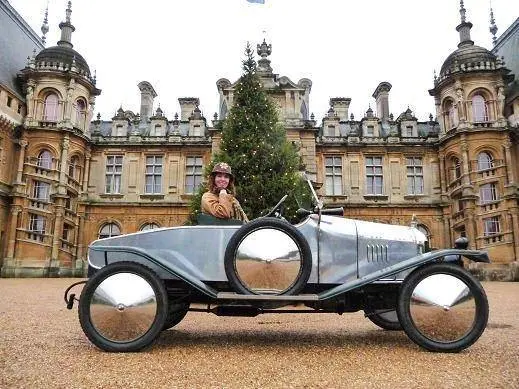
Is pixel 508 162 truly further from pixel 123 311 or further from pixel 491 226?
pixel 123 311

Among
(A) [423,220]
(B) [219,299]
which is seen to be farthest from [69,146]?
(B) [219,299]

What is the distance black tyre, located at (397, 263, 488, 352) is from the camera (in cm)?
367

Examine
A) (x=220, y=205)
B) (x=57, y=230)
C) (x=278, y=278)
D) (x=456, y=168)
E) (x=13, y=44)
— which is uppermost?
(x=13, y=44)

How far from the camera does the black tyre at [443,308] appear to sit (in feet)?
12.1

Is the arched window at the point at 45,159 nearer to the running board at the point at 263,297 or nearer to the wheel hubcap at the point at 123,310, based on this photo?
the wheel hubcap at the point at 123,310

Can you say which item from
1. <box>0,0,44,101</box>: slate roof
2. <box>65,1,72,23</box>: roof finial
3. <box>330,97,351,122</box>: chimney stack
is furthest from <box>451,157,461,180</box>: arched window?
<box>65,1,72,23</box>: roof finial

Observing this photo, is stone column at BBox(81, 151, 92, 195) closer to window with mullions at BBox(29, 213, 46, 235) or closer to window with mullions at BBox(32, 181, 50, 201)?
window with mullions at BBox(32, 181, 50, 201)

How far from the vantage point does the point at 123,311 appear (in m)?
3.73

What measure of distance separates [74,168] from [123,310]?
24.1 meters

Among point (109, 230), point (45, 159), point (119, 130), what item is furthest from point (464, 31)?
point (45, 159)

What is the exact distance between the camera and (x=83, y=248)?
25.2 metres

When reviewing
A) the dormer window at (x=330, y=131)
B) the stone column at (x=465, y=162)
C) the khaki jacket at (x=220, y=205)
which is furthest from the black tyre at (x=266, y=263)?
the dormer window at (x=330, y=131)

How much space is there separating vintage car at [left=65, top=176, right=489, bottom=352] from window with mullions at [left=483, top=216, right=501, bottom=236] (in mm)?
20370

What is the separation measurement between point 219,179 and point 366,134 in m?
24.3
